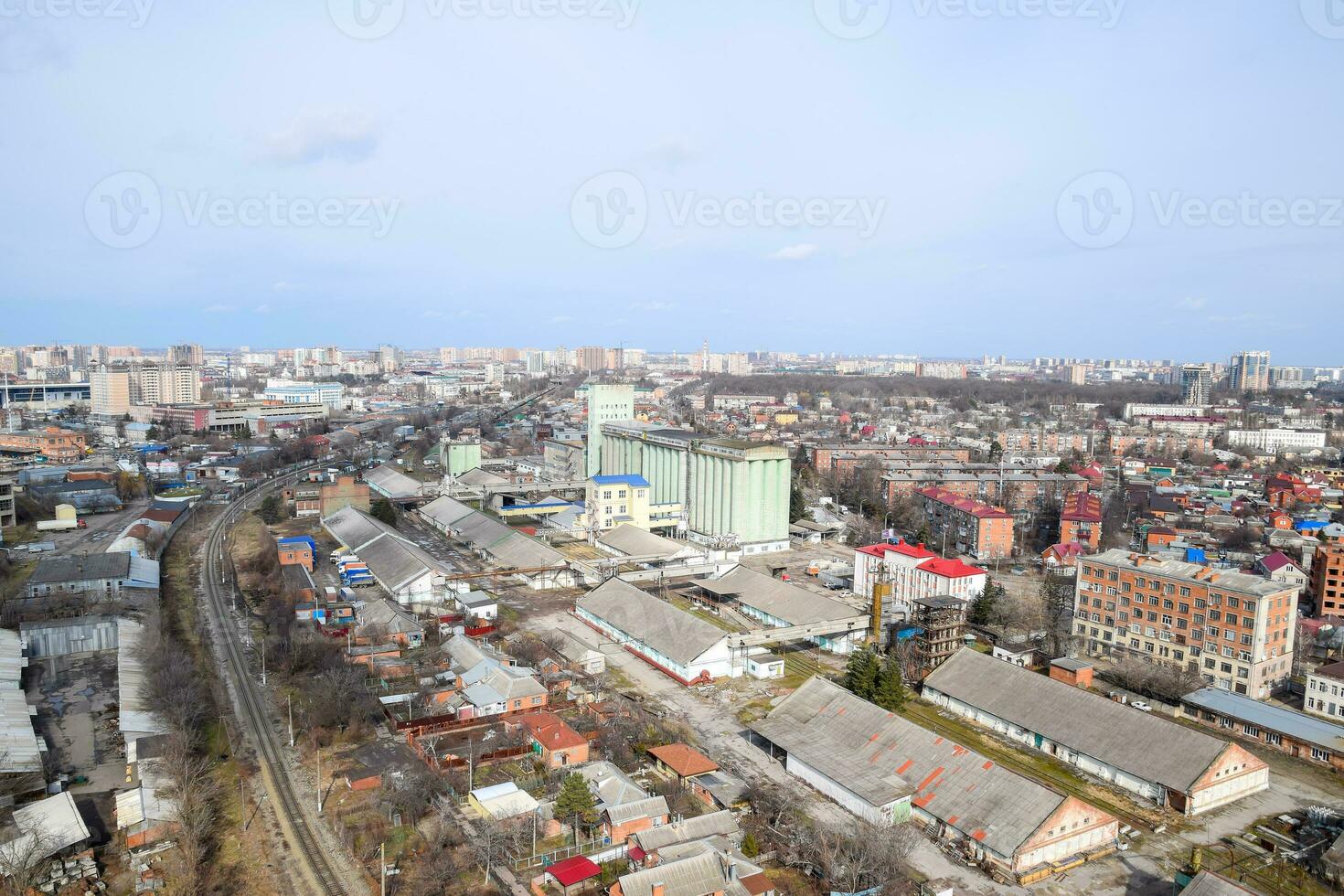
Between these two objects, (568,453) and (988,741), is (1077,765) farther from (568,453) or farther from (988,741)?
(568,453)

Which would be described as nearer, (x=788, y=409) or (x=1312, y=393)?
(x=788, y=409)

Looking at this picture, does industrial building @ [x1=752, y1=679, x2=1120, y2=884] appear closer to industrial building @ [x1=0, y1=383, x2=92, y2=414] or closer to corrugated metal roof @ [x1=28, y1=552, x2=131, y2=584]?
corrugated metal roof @ [x1=28, y1=552, x2=131, y2=584]

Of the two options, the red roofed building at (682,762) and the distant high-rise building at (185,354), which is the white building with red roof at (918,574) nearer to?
the red roofed building at (682,762)

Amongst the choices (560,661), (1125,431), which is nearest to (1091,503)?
(560,661)

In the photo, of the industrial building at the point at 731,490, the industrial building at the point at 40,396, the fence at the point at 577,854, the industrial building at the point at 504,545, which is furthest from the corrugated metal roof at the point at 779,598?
the industrial building at the point at 40,396

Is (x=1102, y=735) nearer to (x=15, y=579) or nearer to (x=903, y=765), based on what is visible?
(x=903, y=765)

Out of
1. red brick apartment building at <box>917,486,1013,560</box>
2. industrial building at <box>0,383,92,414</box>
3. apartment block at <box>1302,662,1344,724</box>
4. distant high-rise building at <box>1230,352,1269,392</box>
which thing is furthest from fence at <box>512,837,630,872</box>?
distant high-rise building at <box>1230,352,1269,392</box>

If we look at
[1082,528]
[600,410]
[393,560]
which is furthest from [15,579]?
[1082,528]
